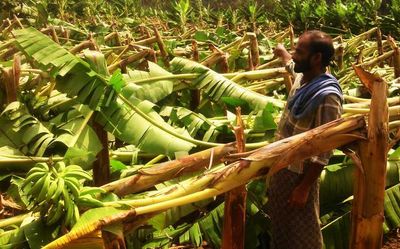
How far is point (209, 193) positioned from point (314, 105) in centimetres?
87

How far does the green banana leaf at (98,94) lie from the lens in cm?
263

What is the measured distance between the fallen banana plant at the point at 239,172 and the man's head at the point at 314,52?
2.16 feet

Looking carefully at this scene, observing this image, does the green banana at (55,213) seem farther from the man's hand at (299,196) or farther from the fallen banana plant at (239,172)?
the man's hand at (299,196)

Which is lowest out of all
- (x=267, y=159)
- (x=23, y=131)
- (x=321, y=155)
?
(x=23, y=131)

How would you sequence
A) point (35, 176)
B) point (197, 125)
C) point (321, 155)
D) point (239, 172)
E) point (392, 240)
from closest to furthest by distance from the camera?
point (239, 172), point (35, 176), point (321, 155), point (392, 240), point (197, 125)

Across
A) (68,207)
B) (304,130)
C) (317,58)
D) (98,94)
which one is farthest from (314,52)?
(68,207)

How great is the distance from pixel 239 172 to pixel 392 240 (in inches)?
78.9

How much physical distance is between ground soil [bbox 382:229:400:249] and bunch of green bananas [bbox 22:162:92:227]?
85.1 inches

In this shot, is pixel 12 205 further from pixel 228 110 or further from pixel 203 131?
pixel 228 110

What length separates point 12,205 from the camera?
2354mm

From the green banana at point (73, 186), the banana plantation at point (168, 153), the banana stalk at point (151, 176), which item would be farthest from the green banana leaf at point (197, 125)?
the green banana at point (73, 186)

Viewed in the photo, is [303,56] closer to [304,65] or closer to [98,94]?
[304,65]

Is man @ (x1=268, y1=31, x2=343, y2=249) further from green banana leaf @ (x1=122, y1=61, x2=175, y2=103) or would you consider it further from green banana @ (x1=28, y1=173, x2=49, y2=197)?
green banana leaf @ (x1=122, y1=61, x2=175, y2=103)

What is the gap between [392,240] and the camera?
3010 millimetres
